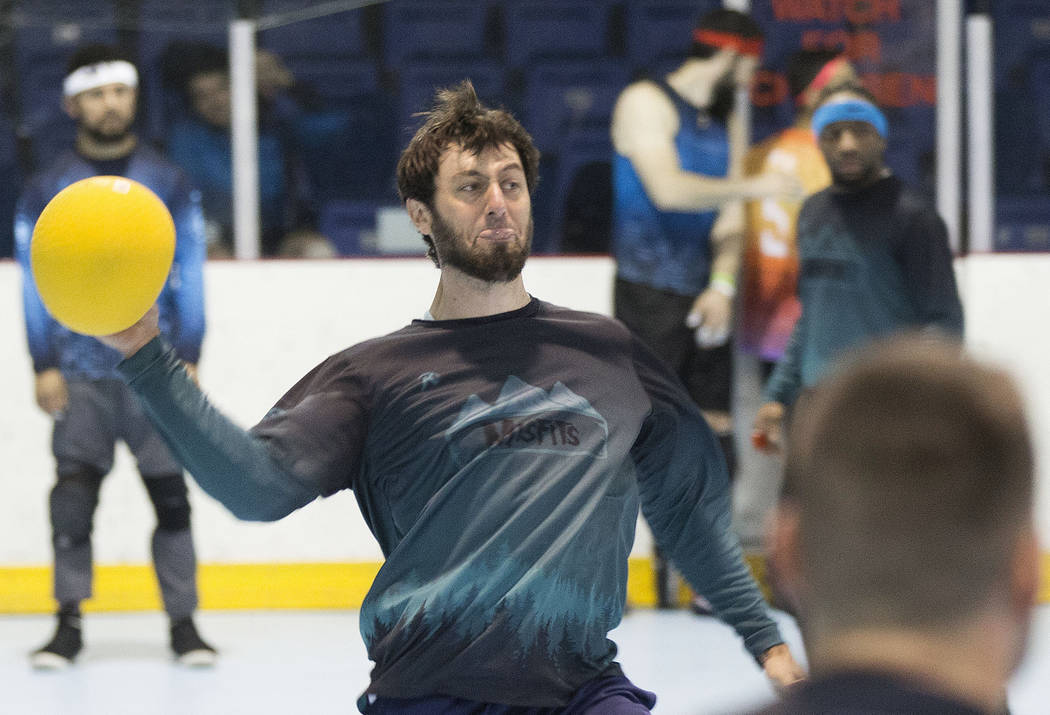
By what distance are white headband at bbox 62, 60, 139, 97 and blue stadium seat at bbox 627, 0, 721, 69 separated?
2007 millimetres

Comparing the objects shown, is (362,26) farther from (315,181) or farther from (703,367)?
(703,367)

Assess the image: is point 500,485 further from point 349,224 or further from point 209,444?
point 349,224

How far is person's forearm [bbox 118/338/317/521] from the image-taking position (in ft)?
6.76

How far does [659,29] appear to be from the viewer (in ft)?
20.3

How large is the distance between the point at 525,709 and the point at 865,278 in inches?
92.8

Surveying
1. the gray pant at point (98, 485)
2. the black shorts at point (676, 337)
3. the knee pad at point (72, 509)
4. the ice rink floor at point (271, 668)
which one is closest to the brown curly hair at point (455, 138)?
the ice rink floor at point (271, 668)

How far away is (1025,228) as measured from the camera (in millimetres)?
6121

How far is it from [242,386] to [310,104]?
46.5 inches

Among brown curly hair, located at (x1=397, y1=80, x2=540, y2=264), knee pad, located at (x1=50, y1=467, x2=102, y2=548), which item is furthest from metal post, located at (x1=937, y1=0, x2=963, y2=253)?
brown curly hair, located at (x1=397, y1=80, x2=540, y2=264)

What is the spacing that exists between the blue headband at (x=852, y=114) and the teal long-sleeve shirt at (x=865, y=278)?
0.75 ft

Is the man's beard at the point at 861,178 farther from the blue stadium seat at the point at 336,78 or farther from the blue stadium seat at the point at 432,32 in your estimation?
the blue stadium seat at the point at 336,78

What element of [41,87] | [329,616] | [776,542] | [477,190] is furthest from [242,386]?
[776,542]

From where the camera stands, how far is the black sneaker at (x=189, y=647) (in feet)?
16.4

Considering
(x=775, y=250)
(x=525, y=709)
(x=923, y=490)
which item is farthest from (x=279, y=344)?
(x=923, y=490)
